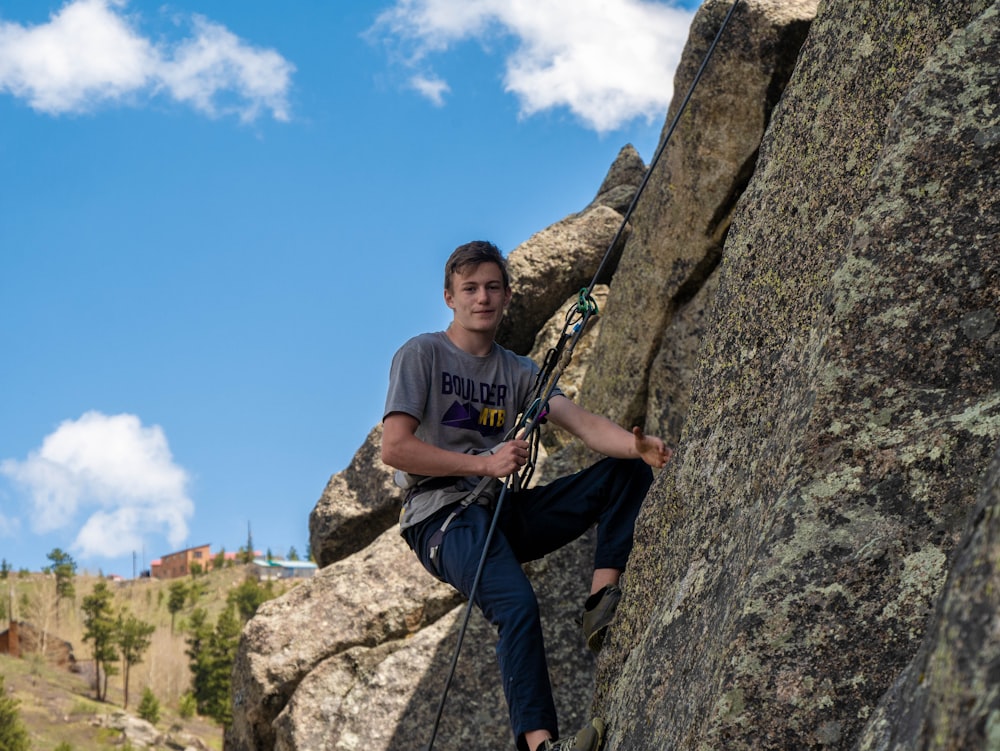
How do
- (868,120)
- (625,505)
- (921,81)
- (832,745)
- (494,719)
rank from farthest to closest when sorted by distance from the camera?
1. (494,719)
2. (625,505)
3. (868,120)
4. (921,81)
5. (832,745)

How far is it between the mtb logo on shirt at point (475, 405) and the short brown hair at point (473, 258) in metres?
0.66

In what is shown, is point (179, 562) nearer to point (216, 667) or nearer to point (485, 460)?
point (216, 667)

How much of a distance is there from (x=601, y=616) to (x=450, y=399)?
1649 millimetres

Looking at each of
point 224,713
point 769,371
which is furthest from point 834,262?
point 224,713

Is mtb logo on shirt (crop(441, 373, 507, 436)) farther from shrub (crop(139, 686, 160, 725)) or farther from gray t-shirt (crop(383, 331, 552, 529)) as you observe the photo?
shrub (crop(139, 686, 160, 725))

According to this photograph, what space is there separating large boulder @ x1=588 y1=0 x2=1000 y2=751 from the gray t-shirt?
1838 mm

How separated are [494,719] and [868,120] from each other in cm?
658

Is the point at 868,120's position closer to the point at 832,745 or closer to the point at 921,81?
the point at 921,81

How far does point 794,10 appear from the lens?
1044 centimetres

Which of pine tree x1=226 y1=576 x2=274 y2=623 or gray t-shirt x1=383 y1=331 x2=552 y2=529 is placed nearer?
gray t-shirt x1=383 y1=331 x2=552 y2=529

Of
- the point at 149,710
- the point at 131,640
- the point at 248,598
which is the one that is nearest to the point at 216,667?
the point at 149,710

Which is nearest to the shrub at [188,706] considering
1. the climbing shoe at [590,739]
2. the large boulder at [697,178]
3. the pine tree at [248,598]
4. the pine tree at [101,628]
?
the pine tree at [101,628]

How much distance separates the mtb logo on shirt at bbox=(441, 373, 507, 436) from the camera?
6.96 m

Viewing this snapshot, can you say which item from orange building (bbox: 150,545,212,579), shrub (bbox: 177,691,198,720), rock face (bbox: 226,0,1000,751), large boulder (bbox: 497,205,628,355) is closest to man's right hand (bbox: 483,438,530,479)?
rock face (bbox: 226,0,1000,751)
